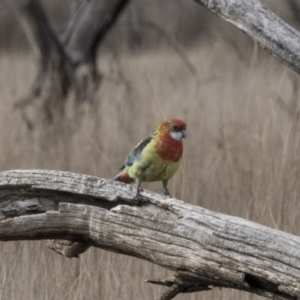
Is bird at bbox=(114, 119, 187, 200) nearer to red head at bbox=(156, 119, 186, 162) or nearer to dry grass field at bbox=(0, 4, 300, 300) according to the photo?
red head at bbox=(156, 119, 186, 162)

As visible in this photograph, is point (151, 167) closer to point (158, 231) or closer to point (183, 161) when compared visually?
point (158, 231)

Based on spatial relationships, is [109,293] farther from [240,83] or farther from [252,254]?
[240,83]

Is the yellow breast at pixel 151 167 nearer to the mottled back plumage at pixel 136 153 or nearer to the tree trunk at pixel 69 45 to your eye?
the mottled back plumage at pixel 136 153

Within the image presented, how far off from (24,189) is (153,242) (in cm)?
46

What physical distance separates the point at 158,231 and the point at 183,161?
1.92 metres

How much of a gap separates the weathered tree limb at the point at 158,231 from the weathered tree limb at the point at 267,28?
Answer: 0.55m

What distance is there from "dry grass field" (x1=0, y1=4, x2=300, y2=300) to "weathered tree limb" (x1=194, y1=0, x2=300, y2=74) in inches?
→ 39.7

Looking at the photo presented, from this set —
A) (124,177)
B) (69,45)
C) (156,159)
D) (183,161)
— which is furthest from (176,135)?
(69,45)

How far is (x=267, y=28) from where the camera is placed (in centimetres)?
234

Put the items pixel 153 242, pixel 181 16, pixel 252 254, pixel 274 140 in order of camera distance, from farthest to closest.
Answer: pixel 181 16
pixel 274 140
pixel 153 242
pixel 252 254

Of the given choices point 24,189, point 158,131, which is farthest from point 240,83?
point 24,189

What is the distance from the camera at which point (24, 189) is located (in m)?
2.41

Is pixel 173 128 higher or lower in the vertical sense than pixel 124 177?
higher

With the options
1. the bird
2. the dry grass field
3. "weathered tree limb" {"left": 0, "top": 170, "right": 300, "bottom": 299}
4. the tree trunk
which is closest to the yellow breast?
the bird
